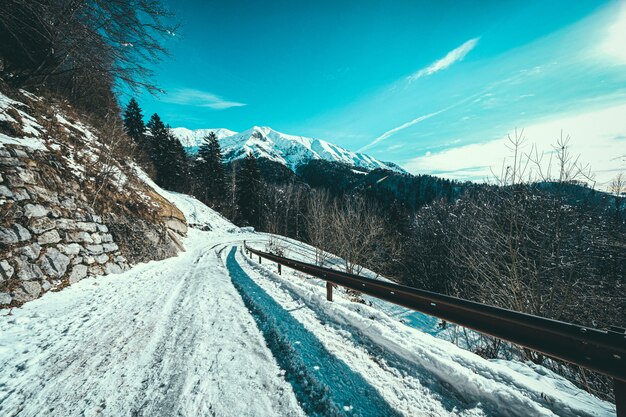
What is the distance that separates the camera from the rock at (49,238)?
6399 mm

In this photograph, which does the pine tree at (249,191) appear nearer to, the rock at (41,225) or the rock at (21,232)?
the rock at (41,225)

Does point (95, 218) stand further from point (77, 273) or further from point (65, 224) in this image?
point (77, 273)

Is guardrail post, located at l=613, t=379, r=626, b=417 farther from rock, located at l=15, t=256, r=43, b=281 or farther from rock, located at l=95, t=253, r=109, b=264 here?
rock, located at l=95, t=253, r=109, b=264

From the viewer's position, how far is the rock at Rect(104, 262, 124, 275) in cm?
848

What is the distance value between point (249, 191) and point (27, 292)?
3912cm

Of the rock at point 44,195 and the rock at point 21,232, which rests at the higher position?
the rock at point 44,195

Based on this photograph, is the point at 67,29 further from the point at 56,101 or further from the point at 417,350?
the point at 56,101

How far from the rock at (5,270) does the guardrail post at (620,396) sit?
9.71m

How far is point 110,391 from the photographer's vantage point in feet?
9.01

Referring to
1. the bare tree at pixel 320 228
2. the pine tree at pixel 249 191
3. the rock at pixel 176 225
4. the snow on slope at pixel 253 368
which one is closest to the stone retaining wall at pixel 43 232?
the snow on slope at pixel 253 368

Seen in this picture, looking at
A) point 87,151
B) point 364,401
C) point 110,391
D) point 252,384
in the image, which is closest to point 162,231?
point 87,151

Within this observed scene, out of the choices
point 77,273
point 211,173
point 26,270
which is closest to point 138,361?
point 26,270

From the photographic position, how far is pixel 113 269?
28.7 feet

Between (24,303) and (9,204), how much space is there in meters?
2.62
